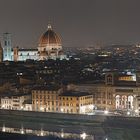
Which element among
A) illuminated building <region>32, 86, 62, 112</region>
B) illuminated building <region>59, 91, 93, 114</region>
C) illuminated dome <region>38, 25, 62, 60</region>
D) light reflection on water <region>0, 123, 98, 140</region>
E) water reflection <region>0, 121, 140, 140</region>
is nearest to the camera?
water reflection <region>0, 121, 140, 140</region>

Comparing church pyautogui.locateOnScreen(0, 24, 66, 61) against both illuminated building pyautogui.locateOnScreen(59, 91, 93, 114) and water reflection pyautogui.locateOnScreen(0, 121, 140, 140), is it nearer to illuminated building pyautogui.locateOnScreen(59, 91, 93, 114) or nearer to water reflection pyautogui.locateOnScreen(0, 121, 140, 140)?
illuminated building pyautogui.locateOnScreen(59, 91, 93, 114)

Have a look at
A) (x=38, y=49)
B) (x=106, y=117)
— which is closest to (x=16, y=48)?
(x=38, y=49)

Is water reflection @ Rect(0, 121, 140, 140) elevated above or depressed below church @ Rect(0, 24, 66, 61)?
below

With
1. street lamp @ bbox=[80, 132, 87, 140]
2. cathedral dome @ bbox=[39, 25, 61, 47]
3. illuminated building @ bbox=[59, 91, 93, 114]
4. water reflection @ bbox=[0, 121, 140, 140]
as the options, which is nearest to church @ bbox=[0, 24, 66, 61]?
cathedral dome @ bbox=[39, 25, 61, 47]

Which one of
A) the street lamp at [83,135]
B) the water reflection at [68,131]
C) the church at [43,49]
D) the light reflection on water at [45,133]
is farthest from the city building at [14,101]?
the church at [43,49]

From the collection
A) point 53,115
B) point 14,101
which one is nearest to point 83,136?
point 53,115

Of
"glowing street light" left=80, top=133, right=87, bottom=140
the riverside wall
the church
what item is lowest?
"glowing street light" left=80, top=133, right=87, bottom=140
